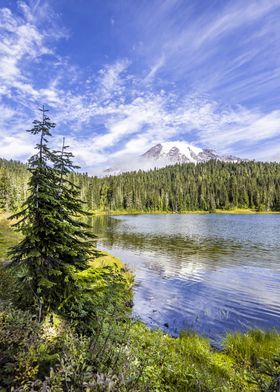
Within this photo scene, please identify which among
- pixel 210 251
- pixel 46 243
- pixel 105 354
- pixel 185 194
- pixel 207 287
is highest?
pixel 185 194

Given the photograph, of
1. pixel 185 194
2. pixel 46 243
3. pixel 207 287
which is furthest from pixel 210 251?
pixel 185 194

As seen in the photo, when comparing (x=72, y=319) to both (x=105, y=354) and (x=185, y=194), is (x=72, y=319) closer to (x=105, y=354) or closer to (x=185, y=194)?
(x=105, y=354)

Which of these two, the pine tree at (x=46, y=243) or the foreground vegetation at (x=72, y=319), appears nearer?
the foreground vegetation at (x=72, y=319)

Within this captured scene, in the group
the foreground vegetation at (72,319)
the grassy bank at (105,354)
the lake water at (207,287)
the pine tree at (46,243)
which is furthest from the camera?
the lake water at (207,287)

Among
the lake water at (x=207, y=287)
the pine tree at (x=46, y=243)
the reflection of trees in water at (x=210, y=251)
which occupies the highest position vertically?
the pine tree at (x=46, y=243)

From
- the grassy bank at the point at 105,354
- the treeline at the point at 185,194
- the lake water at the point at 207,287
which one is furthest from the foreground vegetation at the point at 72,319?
the treeline at the point at 185,194

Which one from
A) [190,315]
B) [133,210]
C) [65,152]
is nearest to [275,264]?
[190,315]

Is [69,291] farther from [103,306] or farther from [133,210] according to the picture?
[133,210]

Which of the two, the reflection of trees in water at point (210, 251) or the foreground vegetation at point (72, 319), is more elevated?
the foreground vegetation at point (72, 319)

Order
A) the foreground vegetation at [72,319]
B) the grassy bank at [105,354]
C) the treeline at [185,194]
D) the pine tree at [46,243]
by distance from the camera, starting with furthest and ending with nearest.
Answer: the treeline at [185,194], the pine tree at [46,243], the foreground vegetation at [72,319], the grassy bank at [105,354]

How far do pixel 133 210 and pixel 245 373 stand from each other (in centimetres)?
17341

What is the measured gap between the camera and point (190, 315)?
16516 mm

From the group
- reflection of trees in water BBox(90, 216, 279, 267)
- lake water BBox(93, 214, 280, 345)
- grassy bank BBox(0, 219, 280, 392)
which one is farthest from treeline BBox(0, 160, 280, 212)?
grassy bank BBox(0, 219, 280, 392)

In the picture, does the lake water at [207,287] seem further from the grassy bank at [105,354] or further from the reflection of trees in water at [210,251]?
the grassy bank at [105,354]
